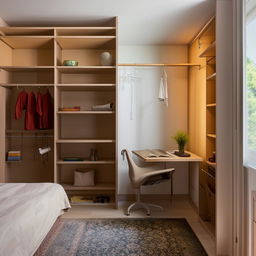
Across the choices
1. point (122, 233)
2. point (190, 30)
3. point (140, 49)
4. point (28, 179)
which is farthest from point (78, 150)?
point (190, 30)

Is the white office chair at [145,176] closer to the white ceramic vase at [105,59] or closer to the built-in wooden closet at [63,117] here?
the built-in wooden closet at [63,117]

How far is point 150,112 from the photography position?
4.06m

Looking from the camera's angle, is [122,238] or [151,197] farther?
Result: [151,197]

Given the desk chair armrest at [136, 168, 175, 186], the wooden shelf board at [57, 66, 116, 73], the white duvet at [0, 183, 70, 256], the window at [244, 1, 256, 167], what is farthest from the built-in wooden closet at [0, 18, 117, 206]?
the window at [244, 1, 256, 167]

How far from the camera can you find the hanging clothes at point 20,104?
139 inches

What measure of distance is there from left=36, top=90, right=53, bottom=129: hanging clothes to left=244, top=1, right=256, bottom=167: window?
2.67 meters

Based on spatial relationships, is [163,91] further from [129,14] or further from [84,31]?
[84,31]

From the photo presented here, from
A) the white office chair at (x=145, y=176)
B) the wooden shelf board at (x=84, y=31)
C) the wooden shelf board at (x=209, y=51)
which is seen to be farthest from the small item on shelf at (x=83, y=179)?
the wooden shelf board at (x=209, y=51)

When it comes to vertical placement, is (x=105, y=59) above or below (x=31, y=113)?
above

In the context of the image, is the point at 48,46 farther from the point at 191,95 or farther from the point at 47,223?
the point at 47,223

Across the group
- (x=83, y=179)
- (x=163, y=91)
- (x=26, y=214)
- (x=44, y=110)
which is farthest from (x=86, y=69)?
(x=26, y=214)

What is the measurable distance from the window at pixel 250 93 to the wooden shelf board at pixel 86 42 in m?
1.93

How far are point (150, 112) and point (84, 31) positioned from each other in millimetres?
1614

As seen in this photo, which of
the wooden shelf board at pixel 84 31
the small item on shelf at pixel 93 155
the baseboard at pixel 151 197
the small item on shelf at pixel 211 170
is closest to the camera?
the small item on shelf at pixel 211 170
